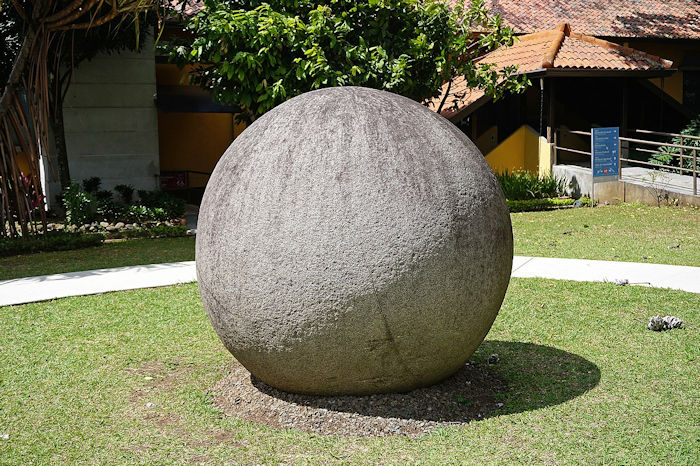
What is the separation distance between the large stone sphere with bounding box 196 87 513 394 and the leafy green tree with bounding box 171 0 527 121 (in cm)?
925

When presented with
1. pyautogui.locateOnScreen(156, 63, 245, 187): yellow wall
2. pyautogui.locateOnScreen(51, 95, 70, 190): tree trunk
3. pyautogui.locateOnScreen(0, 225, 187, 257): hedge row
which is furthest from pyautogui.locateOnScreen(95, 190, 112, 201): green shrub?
pyautogui.locateOnScreen(156, 63, 245, 187): yellow wall

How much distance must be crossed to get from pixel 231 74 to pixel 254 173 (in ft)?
32.5

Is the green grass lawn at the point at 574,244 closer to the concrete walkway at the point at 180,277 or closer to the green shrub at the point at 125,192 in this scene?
the concrete walkway at the point at 180,277

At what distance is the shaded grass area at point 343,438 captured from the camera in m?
4.81

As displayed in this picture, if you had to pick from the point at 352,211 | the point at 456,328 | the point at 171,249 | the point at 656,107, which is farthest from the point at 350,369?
the point at 656,107

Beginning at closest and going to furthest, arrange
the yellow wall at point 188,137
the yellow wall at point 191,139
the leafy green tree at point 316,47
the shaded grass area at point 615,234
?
the shaded grass area at point 615,234, the leafy green tree at point 316,47, the yellow wall at point 188,137, the yellow wall at point 191,139

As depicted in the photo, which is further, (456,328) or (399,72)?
(399,72)

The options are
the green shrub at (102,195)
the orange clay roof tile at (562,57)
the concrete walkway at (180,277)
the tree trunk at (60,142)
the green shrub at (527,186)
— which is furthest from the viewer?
the orange clay roof tile at (562,57)

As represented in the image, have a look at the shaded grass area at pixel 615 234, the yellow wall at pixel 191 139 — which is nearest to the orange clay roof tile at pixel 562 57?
the shaded grass area at pixel 615 234

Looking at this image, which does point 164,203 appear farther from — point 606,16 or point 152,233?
point 606,16

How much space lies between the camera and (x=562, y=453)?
4676 mm

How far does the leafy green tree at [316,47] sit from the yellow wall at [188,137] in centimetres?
588

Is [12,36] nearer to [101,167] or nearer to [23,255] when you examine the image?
[101,167]

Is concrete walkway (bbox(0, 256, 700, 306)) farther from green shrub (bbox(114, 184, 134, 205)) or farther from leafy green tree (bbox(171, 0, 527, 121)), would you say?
green shrub (bbox(114, 184, 134, 205))
